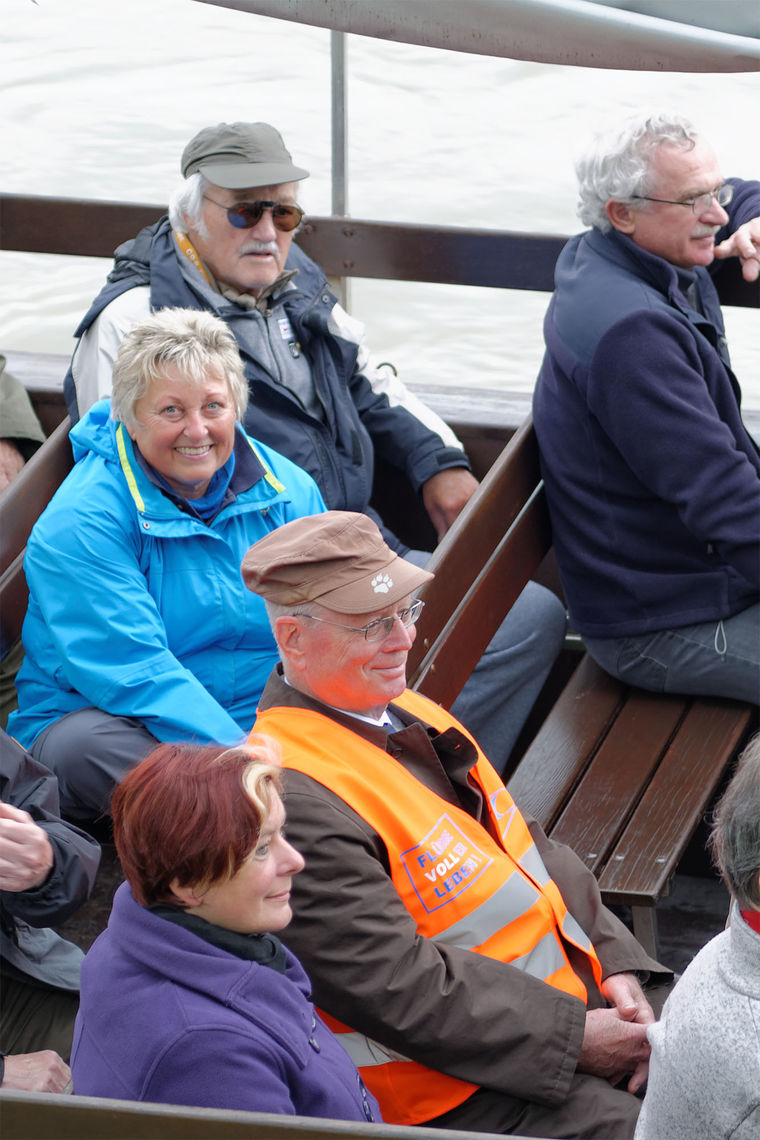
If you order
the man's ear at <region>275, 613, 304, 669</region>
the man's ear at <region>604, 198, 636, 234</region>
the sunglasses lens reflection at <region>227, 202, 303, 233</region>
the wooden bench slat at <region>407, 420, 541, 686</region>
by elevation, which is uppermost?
the man's ear at <region>604, 198, 636, 234</region>

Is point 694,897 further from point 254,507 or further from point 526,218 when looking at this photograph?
point 526,218

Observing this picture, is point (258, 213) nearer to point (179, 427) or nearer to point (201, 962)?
point (179, 427)

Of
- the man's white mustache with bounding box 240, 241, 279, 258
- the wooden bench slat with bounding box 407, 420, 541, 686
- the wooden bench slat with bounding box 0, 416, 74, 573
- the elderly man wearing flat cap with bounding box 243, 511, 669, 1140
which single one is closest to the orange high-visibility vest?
the elderly man wearing flat cap with bounding box 243, 511, 669, 1140

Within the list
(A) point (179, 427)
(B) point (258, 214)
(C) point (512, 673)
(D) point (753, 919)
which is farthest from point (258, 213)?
(D) point (753, 919)

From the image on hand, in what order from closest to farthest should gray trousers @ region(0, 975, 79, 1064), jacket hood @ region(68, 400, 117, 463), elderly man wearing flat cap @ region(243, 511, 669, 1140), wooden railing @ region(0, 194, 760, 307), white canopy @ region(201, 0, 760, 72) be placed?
white canopy @ region(201, 0, 760, 72)
elderly man wearing flat cap @ region(243, 511, 669, 1140)
gray trousers @ region(0, 975, 79, 1064)
jacket hood @ region(68, 400, 117, 463)
wooden railing @ region(0, 194, 760, 307)

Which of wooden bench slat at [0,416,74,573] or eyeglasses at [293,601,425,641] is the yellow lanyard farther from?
eyeglasses at [293,601,425,641]

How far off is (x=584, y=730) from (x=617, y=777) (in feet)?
0.64

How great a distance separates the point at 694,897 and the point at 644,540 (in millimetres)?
1009

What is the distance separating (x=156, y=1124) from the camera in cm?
135

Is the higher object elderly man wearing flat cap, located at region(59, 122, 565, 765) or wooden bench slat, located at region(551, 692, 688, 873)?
elderly man wearing flat cap, located at region(59, 122, 565, 765)

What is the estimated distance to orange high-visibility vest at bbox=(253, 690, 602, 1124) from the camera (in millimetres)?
1993

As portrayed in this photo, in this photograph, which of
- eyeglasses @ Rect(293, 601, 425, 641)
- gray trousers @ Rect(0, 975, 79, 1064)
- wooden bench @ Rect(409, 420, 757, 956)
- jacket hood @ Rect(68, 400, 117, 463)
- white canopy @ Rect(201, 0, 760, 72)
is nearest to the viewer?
white canopy @ Rect(201, 0, 760, 72)

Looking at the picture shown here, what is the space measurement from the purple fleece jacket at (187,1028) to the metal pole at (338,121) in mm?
3190

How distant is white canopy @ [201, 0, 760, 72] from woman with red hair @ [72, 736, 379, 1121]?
34.6 inches
